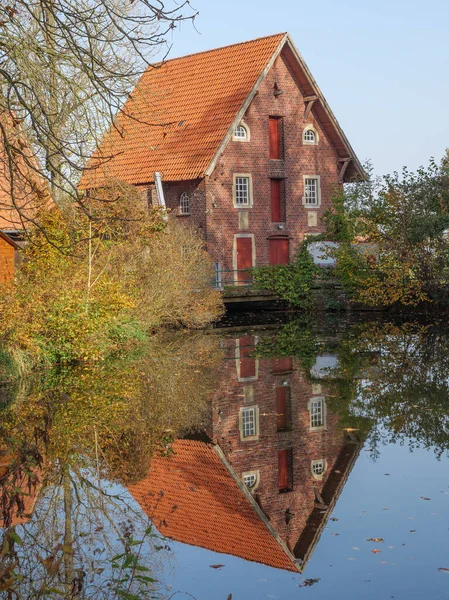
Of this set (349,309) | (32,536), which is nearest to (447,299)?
(349,309)

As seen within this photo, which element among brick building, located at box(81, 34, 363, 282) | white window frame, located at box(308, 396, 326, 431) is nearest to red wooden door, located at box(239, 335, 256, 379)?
white window frame, located at box(308, 396, 326, 431)

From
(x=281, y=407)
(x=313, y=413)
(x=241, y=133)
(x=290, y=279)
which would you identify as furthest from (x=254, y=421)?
(x=241, y=133)

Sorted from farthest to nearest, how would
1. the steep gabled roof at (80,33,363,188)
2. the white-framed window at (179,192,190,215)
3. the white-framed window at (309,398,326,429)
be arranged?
1. the white-framed window at (179,192,190,215)
2. the steep gabled roof at (80,33,363,188)
3. the white-framed window at (309,398,326,429)

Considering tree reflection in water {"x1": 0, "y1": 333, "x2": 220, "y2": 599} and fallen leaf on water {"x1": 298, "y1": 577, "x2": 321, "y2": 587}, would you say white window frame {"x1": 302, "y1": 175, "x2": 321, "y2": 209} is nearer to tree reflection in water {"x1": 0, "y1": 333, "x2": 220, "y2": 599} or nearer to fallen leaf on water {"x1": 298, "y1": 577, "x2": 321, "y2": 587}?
tree reflection in water {"x1": 0, "y1": 333, "x2": 220, "y2": 599}

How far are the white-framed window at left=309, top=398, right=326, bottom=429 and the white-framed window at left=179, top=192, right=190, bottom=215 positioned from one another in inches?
931

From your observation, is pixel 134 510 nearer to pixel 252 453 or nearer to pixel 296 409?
pixel 252 453

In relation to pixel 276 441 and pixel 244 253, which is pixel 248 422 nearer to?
pixel 276 441

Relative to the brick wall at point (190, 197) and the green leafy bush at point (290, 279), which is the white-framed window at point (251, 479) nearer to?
the green leafy bush at point (290, 279)

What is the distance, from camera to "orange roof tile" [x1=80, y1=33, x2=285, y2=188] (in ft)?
127

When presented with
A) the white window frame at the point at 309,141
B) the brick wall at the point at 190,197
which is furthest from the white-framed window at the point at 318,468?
the white window frame at the point at 309,141

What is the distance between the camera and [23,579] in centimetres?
741

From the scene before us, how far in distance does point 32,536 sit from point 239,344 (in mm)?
17929

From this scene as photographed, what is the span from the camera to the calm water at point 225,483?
7.87 meters

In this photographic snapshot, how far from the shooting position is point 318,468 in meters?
11.9
